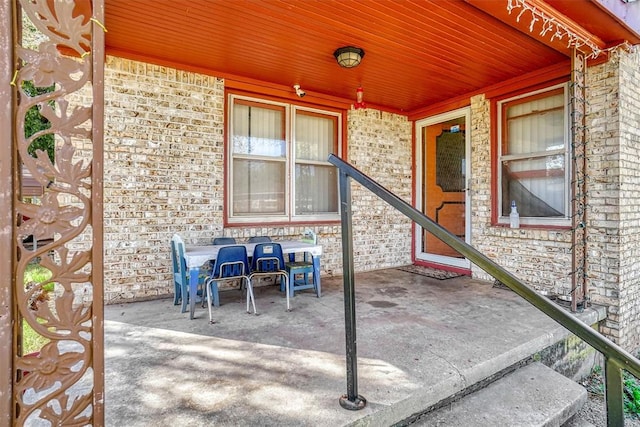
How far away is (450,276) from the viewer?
504cm

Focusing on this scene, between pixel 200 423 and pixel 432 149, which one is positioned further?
pixel 432 149

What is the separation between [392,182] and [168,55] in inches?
145

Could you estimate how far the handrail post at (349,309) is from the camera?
1776mm

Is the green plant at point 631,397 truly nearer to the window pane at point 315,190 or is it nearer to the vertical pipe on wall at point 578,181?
the vertical pipe on wall at point 578,181

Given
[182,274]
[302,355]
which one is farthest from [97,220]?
[182,274]

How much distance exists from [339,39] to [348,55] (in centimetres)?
22

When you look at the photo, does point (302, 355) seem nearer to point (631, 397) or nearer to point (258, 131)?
point (631, 397)

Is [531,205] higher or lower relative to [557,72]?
lower

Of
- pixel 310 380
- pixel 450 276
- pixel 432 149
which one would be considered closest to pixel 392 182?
pixel 432 149

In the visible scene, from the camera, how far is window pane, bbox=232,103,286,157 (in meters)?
4.59

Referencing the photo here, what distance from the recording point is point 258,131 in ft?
15.5

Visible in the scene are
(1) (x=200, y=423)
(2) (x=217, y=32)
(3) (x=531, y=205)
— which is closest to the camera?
(1) (x=200, y=423)

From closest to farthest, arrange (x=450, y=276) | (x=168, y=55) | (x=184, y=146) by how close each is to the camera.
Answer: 1. (x=168, y=55)
2. (x=184, y=146)
3. (x=450, y=276)

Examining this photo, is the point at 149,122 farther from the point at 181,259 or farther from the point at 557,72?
the point at 557,72
